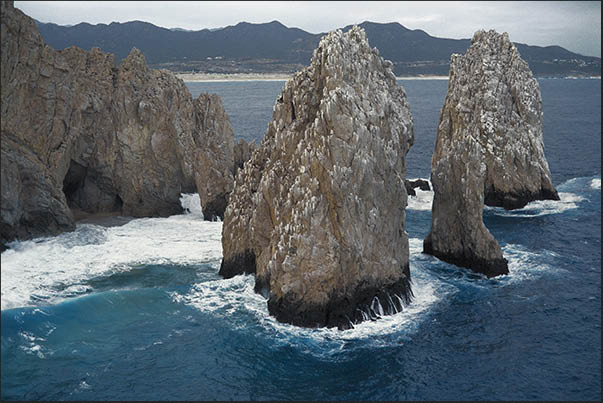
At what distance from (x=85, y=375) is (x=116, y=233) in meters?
26.5

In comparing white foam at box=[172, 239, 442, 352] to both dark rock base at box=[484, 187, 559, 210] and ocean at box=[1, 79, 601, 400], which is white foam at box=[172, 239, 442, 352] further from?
dark rock base at box=[484, 187, 559, 210]

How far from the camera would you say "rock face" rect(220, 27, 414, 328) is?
3825 centimetres

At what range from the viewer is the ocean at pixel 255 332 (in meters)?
30.7

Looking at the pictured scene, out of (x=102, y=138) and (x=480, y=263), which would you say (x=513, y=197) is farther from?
(x=102, y=138)

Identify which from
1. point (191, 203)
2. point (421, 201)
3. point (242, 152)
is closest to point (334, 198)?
point (191, 203)

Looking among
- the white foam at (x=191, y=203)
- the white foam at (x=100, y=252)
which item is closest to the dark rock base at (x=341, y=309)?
the white foam at (x=100, y=252)

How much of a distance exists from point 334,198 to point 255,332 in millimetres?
9557

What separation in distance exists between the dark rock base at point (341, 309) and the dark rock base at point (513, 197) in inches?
1288

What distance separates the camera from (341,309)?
1507 inches

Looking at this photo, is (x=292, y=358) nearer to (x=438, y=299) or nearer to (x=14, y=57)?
(x=438, y=299)

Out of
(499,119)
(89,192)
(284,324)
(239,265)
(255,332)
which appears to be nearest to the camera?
(255,332)

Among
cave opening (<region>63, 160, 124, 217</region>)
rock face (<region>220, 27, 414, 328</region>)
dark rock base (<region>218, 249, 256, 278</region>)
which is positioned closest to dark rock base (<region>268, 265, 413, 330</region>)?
rock face (<region>220, 27, 414, 328</region>)

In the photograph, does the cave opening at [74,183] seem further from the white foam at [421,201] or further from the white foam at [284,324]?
the white foam at [421,201]

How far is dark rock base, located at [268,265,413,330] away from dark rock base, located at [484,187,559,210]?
32.7m
